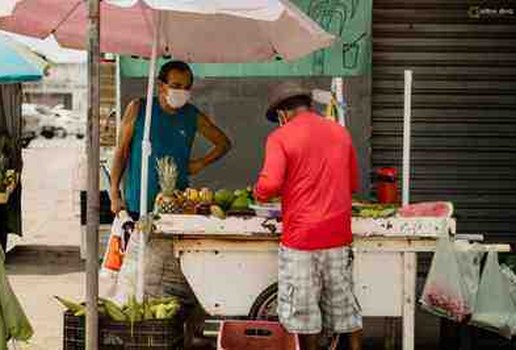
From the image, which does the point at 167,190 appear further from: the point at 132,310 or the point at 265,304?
the point at 265,304

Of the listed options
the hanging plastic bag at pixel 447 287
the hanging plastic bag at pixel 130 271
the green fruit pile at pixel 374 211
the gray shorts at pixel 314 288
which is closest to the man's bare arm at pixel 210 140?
the hanging plastic bag at pixel 130 271

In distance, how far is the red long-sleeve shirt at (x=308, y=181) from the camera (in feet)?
18.2

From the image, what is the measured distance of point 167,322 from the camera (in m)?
5.79

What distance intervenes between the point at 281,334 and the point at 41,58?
19.8 feet

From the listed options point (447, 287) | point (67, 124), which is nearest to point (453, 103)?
point (447, 287)

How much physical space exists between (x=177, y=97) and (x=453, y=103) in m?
3.67

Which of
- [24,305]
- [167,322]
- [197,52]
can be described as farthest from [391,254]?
[24,305]

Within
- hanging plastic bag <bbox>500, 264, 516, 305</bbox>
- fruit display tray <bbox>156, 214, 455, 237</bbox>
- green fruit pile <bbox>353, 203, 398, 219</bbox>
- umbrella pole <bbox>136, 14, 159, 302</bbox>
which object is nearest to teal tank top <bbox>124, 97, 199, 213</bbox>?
umbrella pole <bbox>136, 14, 159, 302</bbox>

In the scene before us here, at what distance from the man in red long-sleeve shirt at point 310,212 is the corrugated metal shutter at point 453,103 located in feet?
11.6

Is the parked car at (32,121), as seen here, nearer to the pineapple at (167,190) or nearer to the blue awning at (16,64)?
the blue awning at (16,64)

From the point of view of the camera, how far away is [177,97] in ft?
20.9

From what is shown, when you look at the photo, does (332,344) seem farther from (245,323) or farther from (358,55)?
(358,55)

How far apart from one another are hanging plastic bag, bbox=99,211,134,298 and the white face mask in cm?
75

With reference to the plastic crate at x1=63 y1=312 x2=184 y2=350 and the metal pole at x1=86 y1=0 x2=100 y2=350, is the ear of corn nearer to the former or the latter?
the plastic crate at x1=63 y1=312 x2=184 y2=350
